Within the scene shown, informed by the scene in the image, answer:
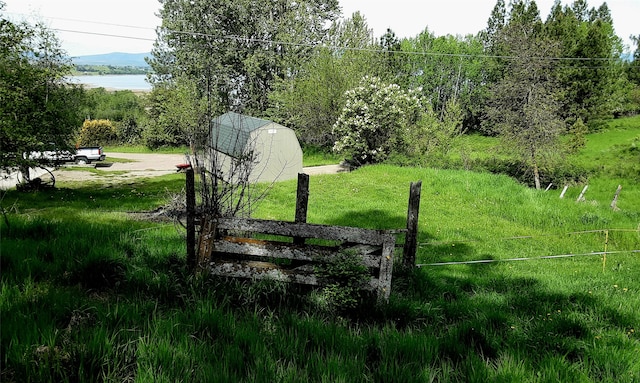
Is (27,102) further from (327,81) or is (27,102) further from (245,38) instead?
(245,38)

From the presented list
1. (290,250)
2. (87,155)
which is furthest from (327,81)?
(290,250)

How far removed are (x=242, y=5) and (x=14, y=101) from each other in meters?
35.0

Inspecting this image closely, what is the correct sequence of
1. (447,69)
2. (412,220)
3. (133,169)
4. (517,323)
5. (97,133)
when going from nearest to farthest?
1. (517,323)
2. (412,220)
3. (133,169)
4. (97,133)
5. (447,69)

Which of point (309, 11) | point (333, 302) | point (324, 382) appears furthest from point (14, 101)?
point (309, 11)

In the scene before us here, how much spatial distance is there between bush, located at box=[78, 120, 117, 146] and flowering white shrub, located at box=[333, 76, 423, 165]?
130ft

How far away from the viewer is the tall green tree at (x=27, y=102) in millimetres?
16188

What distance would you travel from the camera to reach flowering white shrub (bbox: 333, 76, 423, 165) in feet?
100

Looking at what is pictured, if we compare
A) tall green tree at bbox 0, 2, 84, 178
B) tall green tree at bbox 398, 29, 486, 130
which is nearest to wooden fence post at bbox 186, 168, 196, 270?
tall green tree at bbox 0, 2, 84, 178

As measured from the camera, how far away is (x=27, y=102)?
1702 centimetres

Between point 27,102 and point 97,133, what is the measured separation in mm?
43002

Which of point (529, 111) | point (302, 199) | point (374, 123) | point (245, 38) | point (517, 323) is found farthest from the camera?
point (245, 38)

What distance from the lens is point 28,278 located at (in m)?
3.95

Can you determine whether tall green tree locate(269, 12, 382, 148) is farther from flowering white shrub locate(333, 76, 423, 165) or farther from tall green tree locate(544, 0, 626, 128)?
tall green tree locate(544, 0, 626, 128)

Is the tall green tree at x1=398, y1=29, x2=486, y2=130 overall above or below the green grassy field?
above
